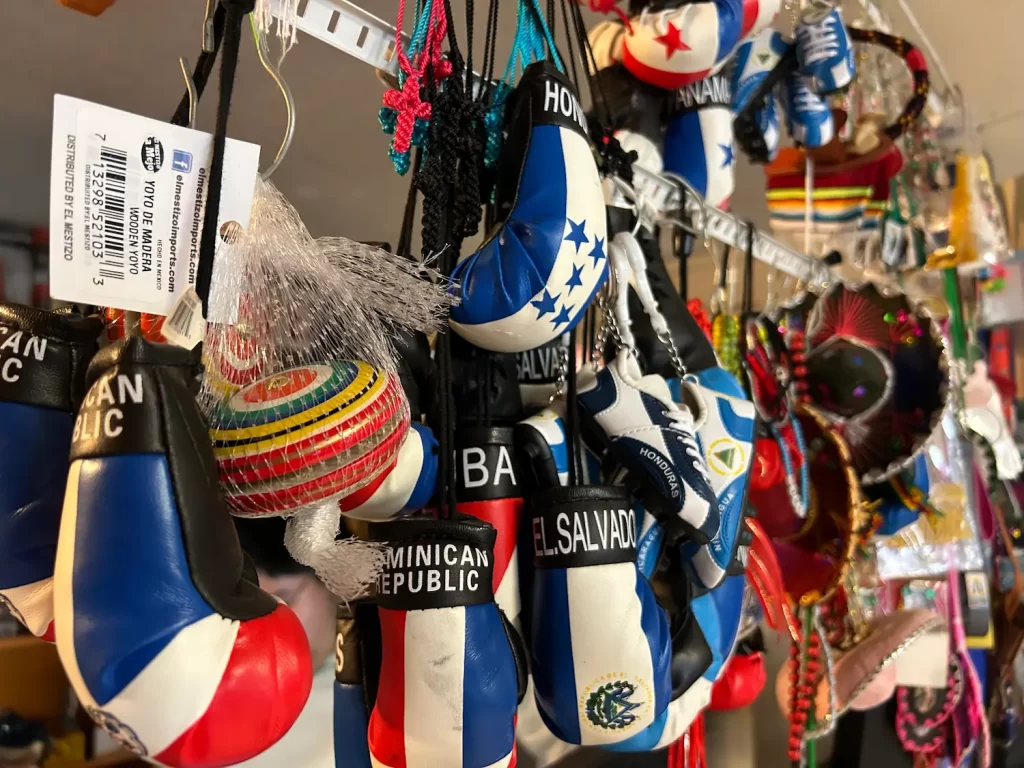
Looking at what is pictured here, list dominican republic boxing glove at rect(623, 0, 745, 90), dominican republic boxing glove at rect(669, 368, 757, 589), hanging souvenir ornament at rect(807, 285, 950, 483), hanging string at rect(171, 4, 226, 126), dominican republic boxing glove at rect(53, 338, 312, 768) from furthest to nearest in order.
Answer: hanging souvenir ornament at rect(807, 285, 950, 483) < dominican republic boxing glove at rect(623, 0, 745, 90) < dominican republic boxing glove at rect(669, 368, 757, 589) < hanging string at rect(171, 4, 226, 126) < dominican republic boxing glove at rect(53, 338, 312, 768)

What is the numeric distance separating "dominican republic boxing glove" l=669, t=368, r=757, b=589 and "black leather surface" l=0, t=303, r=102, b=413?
0.36 metres

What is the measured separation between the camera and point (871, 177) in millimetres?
990

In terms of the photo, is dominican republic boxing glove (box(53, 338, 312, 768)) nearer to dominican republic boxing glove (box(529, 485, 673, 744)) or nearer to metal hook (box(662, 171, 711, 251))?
dominican republic boxing glove (box(529, 485, 673, 744))

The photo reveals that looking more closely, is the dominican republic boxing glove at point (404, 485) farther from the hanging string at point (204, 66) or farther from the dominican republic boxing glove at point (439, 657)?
the hanging string at point (204, 66)

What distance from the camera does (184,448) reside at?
28 centimetres

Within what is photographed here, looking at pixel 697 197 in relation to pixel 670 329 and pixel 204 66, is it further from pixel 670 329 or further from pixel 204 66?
pixel 204 66

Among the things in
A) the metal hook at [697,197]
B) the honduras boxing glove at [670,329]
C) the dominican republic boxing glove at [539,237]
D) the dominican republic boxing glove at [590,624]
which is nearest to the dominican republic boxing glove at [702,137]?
the metal hook at [697,197]

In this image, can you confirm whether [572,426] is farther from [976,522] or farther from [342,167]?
[976,522]

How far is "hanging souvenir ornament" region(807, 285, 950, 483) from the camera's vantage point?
0.84 m

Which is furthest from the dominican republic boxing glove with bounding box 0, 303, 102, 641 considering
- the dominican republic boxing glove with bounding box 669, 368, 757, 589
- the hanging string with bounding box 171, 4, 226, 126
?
the dominican republic boxing glove with bounding box 669, 368, 757, 589

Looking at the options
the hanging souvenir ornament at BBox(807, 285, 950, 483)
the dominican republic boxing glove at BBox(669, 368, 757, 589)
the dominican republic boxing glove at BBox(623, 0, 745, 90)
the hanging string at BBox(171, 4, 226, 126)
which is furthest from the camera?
the hanging souvenir ornament at BBox(807, 285, 950, 483)

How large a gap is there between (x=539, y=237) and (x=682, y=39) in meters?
0.33

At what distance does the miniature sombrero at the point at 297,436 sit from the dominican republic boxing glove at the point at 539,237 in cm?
10

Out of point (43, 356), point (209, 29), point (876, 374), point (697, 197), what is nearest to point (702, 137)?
point (697, 197)
